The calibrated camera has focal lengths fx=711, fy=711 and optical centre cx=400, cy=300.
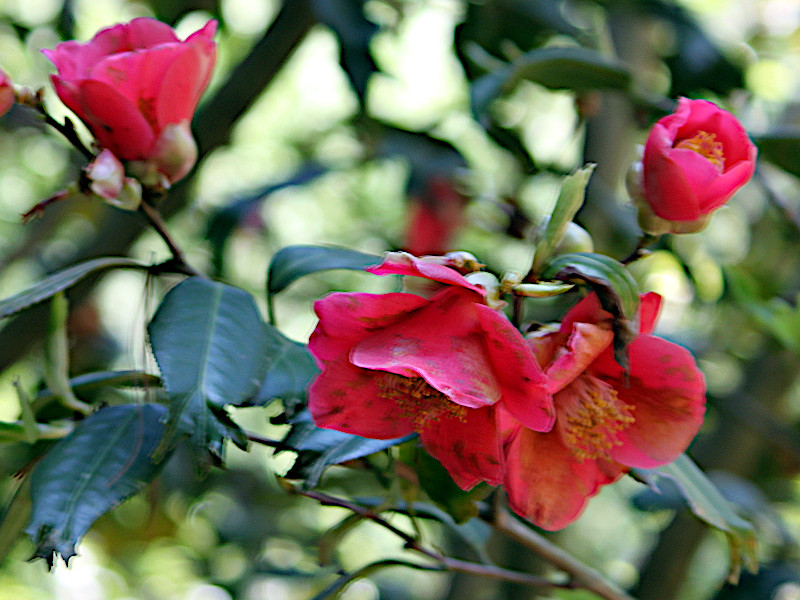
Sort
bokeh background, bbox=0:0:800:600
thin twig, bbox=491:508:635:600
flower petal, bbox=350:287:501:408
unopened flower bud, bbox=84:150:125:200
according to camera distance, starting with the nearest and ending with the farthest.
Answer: flower petal, bbox=350:287:501:408 → unopened flower bud, bbox=84:150:125:200 → thin twig, bbox=491:508:635:600 → bokeh background, bbox=0:0:800:600

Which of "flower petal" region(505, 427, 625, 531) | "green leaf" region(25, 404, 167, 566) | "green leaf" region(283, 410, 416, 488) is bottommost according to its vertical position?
"green leaf" region(25, 404, 167, 566)

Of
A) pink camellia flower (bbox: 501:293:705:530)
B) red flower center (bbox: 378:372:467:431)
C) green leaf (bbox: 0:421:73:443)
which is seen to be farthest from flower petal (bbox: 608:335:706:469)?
green leaf (bbox: 0:421:73:443)

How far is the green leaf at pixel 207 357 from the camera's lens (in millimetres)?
427

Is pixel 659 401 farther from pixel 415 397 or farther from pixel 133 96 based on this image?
pixel 133 96

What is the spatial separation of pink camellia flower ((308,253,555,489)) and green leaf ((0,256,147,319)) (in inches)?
8.8

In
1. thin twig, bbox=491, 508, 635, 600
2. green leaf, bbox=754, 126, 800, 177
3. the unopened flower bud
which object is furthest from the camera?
green leaf, bbox=754, 126, 800, 177

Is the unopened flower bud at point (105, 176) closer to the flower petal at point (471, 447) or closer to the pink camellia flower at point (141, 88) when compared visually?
the pink camellia flower at point (141, 88)

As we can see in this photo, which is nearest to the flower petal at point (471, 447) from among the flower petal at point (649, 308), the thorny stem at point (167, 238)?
the flower petal at point (649, 308)

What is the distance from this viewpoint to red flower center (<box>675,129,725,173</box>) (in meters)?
0.44

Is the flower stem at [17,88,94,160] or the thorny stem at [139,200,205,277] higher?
the flower stem at [17,88,94,160]

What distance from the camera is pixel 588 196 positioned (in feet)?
3.37

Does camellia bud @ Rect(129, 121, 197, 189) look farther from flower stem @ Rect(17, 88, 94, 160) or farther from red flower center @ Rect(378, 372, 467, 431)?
red flower center @ Rect(378, 372, 467, 431)

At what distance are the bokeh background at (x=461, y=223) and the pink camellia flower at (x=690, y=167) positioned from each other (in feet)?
1.07

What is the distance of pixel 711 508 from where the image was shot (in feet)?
1.75
